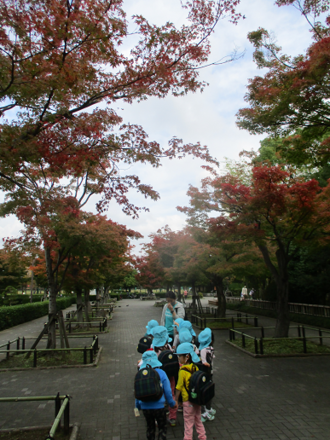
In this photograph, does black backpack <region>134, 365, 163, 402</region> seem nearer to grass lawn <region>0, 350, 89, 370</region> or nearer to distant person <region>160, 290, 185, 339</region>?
distant person <region>160, 290, 185, 339</region>

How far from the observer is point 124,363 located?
344 inches

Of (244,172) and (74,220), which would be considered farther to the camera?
(244,172)

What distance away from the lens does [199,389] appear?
12.0 ft

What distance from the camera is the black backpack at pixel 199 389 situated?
365cm

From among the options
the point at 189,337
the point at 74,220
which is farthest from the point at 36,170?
the point at 189,337

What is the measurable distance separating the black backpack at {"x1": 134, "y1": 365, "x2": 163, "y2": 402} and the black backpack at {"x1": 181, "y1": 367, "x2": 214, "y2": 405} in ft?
1.29


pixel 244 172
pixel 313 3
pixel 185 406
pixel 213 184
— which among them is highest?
pixel 244 172

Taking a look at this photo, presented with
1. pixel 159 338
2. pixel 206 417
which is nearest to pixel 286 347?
pixel 206 417

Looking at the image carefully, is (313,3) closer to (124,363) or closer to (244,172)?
(124,363)

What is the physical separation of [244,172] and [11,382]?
22.7 meters

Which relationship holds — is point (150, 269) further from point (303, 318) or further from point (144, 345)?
point (144, 345)

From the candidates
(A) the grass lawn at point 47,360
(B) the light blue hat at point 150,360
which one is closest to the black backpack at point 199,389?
(B) the light blue hat at point 150,360

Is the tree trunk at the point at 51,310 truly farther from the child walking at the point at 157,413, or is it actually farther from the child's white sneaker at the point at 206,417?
the child walking at the point at 157,413

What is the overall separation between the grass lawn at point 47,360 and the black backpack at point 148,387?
19.0 feet
